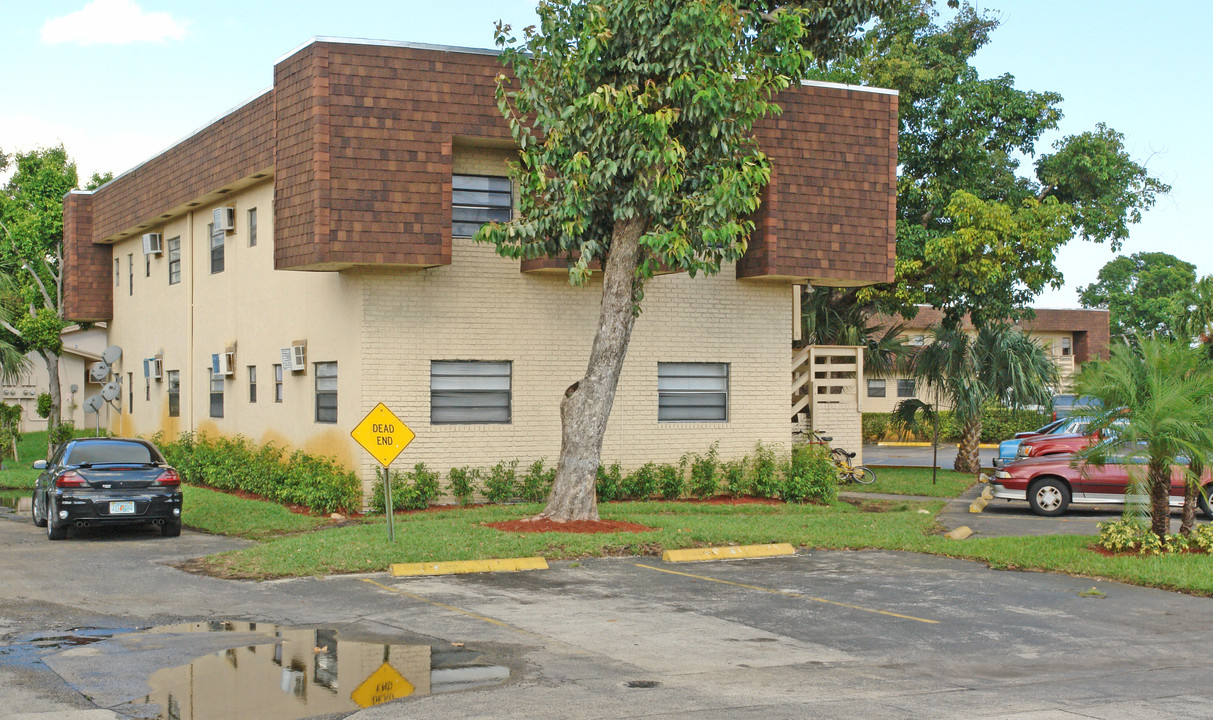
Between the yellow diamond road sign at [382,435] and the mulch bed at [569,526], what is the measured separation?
88.6 inches

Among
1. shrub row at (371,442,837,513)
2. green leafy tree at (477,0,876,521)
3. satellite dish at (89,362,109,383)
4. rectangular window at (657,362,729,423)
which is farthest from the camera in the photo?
satellite dish at (89,362,109,383)

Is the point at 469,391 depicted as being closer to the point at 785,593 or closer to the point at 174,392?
the point at 785,593

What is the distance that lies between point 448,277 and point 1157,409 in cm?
1145

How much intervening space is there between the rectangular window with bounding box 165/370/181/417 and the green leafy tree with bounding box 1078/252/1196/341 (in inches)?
2409

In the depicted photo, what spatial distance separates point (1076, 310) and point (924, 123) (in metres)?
27.4

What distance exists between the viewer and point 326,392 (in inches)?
847

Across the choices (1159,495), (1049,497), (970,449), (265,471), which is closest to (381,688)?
(1159,495)

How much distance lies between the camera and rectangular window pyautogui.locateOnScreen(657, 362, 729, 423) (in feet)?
73.9

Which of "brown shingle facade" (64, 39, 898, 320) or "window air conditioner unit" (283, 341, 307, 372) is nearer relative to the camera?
"brown shingle facade" (64, 39, 898, 320)

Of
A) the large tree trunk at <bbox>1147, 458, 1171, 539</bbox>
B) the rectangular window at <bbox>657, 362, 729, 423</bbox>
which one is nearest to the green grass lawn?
the rectangular window at <bbox>657, 362, 729, 423</bbox>

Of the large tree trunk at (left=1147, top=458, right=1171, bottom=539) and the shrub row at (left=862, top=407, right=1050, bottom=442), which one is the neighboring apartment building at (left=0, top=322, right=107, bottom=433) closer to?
the shrub row at (left=862, top=407, right=1050, bottom=442)

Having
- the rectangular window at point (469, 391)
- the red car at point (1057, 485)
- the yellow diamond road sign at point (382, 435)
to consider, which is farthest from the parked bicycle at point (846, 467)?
the yellow diamond road sign at point (382, 435)

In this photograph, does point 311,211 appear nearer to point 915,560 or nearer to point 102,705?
point 915,560

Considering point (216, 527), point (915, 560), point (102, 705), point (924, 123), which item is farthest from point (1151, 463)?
point (924, 123)
